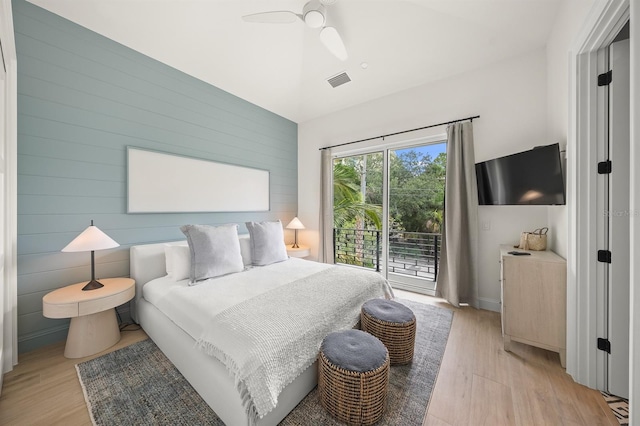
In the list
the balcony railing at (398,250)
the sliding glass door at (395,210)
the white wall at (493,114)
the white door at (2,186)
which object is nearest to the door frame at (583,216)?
the white wall at (493,114)

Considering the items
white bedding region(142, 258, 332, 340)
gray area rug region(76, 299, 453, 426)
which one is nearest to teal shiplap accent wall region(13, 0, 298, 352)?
white bedding region(142, 258, 332, 340)

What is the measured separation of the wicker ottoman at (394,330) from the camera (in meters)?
1.85

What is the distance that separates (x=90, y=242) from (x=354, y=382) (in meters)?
2.36

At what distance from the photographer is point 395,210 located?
3.72 m

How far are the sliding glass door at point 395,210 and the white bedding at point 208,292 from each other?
60.2 inches

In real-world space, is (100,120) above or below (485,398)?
above

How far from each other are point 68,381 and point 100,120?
2.29 metres

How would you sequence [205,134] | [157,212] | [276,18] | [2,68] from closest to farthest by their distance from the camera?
[2,68]
[276,18]
[157,212]
[205,134]

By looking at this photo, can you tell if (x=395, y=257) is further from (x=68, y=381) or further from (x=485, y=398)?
(x=68, y=381)

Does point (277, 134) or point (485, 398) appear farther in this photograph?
point (277, 134)

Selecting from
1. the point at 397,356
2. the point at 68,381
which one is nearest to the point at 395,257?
the point at 397,356

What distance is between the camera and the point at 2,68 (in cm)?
169

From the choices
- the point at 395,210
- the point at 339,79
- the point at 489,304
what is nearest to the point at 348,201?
the point at 395,210

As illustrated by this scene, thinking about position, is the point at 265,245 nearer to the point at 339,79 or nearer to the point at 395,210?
the point at 395,210
